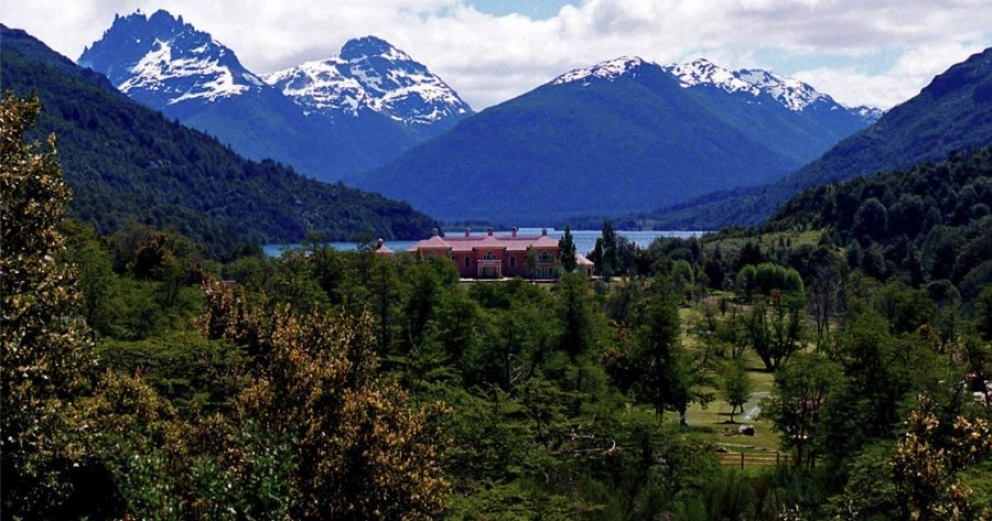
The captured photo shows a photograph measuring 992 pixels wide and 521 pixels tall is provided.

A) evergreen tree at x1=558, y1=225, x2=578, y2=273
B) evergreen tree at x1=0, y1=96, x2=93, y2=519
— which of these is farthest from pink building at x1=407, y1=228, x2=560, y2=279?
evergreen tree at x1=0, y1=96, x2=93, y2=519

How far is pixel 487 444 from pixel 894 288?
66495 mm

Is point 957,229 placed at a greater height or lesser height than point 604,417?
greater

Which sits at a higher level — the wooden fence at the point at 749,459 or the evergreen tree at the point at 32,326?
the evergreen tree at the point at 32,326

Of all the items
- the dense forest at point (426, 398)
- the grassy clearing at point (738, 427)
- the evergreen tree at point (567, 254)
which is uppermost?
the evergreen tree at point (567, 254)

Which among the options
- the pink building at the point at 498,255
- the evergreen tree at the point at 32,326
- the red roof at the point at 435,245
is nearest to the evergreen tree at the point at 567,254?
the pink building at the point at 498,255

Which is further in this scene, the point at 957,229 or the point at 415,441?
the point at 957,229

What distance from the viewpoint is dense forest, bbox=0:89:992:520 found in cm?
1647

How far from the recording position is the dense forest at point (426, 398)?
1647cm

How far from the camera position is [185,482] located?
769 inches

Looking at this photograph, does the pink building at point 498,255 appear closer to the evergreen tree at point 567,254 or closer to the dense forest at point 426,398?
the evergreen tree at point 567,254

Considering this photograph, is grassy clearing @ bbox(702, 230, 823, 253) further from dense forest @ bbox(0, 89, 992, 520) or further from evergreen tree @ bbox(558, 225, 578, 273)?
dense forest @ bbox(0, 89, 992, 520)

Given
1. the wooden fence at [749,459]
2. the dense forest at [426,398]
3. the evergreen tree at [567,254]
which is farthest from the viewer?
the evergreen tree at [567,254]

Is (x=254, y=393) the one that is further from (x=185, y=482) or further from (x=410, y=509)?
→ (x=410, y=509)

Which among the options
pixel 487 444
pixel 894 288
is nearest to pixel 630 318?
pixel 894 288
